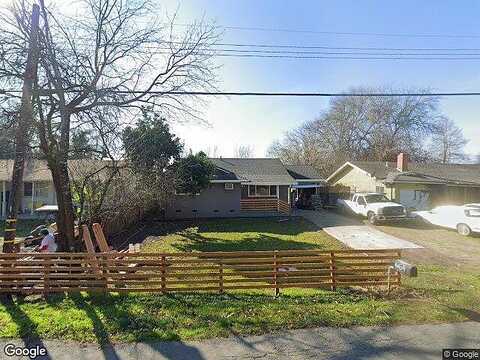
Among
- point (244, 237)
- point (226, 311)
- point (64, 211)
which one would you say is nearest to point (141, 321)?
point (226, 311)

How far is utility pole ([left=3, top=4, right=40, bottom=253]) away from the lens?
25.5 ft

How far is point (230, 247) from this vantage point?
1459 cm

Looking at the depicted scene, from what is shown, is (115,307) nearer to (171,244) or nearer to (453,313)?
(453,313)

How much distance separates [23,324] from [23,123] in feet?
14.5

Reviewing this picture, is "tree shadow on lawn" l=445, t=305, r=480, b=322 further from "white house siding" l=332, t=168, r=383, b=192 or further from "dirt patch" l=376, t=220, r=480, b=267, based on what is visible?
"white house siding" l=332, t=168, r=383, b=192

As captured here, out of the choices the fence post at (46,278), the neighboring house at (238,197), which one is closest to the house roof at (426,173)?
the neighboring house at (238,197)

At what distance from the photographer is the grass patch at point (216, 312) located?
5617mm

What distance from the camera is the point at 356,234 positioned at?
56.7 feet

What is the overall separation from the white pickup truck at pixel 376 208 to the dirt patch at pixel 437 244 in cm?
59

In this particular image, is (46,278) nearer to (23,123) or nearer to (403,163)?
(23,123)

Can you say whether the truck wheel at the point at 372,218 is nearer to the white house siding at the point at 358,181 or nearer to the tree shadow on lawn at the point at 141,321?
the white house siding at the point at 358,181

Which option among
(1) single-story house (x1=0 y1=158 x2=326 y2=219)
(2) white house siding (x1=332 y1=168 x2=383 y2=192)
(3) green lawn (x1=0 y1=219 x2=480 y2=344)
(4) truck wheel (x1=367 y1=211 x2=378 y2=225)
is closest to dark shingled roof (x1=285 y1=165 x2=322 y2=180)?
(2) white house siding (x1=332 y1=168 x2=383 y2=192)

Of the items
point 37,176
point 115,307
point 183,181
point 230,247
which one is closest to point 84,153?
point 115,307

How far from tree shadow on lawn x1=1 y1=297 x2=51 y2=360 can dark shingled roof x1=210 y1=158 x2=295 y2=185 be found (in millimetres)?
17779
